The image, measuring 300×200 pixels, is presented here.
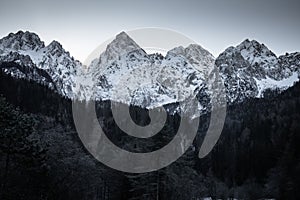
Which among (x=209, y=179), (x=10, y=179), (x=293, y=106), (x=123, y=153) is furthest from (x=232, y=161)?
(x=10, y=179)

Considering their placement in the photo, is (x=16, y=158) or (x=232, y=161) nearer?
(x=16, y=158)

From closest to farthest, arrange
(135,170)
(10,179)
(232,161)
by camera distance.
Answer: (10,179) < (135,170) < (232,161)

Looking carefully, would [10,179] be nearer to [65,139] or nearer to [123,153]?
[65,139]

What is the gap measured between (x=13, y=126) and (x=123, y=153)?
22.9 m

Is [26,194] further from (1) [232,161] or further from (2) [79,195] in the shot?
(1) [232,161]

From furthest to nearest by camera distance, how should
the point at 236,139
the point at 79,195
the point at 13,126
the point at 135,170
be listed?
the point at 236,139 → the point at 79,195 → the point at 135,170 → the point at 13,126

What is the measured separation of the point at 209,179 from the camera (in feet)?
318

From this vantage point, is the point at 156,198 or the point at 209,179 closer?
the point at 156,198

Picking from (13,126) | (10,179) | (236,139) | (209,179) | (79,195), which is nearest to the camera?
(13,126)

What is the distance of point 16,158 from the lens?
3481cm

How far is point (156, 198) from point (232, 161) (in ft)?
284

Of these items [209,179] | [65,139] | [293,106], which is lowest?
[209,179]

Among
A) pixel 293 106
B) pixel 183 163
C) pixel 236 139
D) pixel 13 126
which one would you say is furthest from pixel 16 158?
pixel 293 106

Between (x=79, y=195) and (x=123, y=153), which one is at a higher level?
(x=123, y=153)
